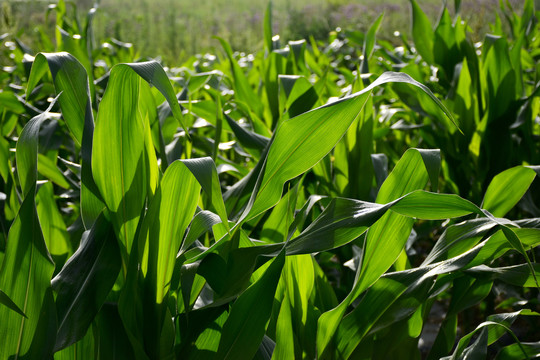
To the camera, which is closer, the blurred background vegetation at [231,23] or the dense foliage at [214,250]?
the dense foliage at [214,250]

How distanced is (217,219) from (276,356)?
0.58 ft

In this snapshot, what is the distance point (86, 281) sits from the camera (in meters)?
0.60

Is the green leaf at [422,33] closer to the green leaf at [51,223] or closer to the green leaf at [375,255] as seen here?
the green leaf at [375,255]

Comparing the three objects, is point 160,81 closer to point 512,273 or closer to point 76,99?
point 76,99

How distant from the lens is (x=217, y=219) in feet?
2.09

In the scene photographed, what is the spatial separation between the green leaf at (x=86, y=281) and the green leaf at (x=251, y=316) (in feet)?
0.43

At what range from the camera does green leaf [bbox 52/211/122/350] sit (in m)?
0.59

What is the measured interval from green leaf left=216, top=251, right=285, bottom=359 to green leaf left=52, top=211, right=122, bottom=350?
13 cm

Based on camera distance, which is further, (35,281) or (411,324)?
(411,324)

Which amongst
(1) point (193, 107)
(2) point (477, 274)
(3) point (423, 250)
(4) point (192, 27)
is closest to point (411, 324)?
(2) point (477, 274)

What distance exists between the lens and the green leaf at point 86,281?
588 mm

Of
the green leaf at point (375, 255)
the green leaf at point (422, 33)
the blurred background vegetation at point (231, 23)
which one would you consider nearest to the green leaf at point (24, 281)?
the green leaf at point (375, 255)

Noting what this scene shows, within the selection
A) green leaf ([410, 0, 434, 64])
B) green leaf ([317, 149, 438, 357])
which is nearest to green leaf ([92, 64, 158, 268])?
green leaf ([317, 149, 438, 357])

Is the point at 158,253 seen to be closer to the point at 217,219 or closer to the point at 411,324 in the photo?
the point at 217,219
